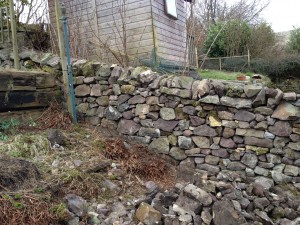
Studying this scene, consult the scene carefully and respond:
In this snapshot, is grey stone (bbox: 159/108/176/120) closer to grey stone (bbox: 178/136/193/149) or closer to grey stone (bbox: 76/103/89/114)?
grey stone (bbox: 178/136/193/149)

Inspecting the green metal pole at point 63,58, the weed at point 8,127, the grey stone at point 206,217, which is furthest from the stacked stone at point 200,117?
the grey stone at point 206,217

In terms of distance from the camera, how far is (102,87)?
4562 mm

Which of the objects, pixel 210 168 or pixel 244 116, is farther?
pixel 210 168

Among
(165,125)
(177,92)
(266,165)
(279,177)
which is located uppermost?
(177,92)

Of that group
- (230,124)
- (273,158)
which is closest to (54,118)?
(230,124)

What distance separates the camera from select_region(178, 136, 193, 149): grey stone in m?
4.01

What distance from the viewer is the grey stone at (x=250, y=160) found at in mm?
3697

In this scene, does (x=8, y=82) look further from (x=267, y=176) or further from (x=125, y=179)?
(x=267, y=176)

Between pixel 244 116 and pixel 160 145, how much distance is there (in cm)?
126

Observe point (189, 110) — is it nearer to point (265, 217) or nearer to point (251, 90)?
point (251, 90)

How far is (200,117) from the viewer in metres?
3.95

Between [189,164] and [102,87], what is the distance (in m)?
1.84

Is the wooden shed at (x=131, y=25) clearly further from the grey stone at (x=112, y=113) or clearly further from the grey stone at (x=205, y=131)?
the grey stone at (x=205, y=131)

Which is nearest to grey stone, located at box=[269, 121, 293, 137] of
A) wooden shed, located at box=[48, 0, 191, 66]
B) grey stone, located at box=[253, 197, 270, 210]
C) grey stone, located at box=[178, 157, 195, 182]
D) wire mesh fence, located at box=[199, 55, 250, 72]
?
grey stone, located at box=[253, 197, 270, 210]
